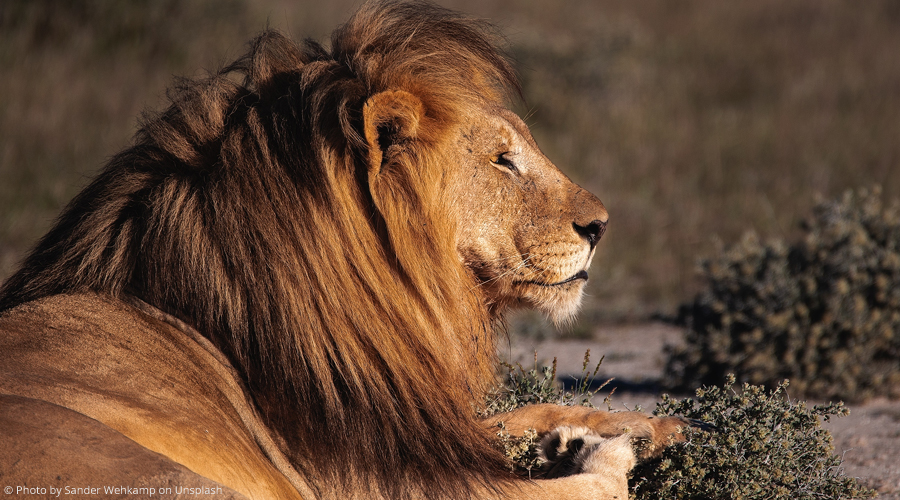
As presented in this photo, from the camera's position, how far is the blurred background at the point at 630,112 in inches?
349

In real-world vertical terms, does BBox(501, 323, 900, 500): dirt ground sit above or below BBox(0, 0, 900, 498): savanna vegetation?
below

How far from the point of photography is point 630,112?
1312 centimetres

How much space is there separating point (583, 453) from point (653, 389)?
2625 millimetres

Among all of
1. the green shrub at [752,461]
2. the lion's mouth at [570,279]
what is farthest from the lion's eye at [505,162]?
the green shrub at [752,461]

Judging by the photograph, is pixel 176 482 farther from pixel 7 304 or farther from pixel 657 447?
pixel 657 447

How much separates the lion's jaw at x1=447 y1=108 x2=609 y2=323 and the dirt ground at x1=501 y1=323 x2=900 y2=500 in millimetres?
527

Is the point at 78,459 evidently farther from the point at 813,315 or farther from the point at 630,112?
the point at 630,112

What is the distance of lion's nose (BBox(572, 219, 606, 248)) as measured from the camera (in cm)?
289

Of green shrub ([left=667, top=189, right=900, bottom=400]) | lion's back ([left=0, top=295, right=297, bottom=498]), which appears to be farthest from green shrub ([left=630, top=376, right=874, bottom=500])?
green shrub ([left=667, top=189, right=900, bottom=400])

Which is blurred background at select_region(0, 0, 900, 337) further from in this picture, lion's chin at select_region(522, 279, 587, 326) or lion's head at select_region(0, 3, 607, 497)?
lion's head at select_region(0, 3, 607, 497)

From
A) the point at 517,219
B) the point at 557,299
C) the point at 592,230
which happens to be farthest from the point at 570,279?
the point at 517,219

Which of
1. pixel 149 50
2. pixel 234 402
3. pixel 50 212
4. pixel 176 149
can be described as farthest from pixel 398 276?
pixel 149 50

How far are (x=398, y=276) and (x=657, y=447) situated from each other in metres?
1.12

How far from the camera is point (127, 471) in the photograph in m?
1.85
